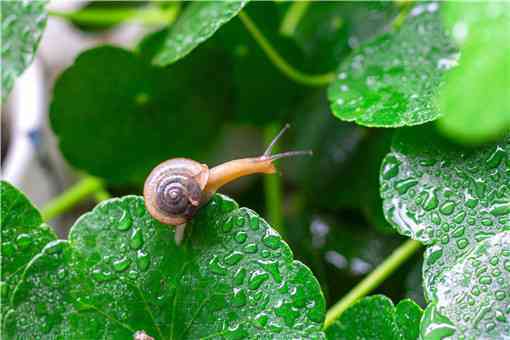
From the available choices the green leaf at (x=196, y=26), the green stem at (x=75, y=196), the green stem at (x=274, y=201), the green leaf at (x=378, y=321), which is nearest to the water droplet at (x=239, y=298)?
the green leaf at (x=378, y=321)

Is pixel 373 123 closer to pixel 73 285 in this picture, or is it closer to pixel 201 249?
pixel 201 249

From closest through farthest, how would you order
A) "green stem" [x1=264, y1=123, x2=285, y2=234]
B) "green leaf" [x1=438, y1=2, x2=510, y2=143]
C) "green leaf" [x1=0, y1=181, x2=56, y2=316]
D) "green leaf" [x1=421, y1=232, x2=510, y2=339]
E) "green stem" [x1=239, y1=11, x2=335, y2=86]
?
"green leaf" [x1=438, y1=2, x2=510, y2=143] → "green leaf" [x1=421, y1=232, x2=510, y2=339] → "green leaf" [x1=0, y1=181, x2=56, y2=316] → "green stem" [x1=239, y1=11, x2=335, y2=86] → "green stem" [x1=264, y1=123, x2=285, y2=234]

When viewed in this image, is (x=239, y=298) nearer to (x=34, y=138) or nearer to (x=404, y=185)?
(x=404, y=185)

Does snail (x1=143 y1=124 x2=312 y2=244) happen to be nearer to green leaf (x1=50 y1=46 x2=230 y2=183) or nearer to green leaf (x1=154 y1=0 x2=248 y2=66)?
green leaf (x1=154 y1=0 x2=248 y2=66)

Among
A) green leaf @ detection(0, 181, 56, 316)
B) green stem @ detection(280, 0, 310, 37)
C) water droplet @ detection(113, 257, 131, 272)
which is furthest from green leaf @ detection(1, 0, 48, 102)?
green stem @ detection(280, 0, 310, 37)

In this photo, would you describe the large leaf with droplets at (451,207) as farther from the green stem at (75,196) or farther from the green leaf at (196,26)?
the green stem at (75,196)

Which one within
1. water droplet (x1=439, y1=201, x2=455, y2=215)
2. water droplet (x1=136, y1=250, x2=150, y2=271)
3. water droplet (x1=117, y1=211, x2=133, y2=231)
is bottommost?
water droplet (x1=439, y1=201, x2=455, y2=215)

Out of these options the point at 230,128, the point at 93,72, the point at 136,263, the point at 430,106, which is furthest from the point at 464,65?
the point at 230,128
